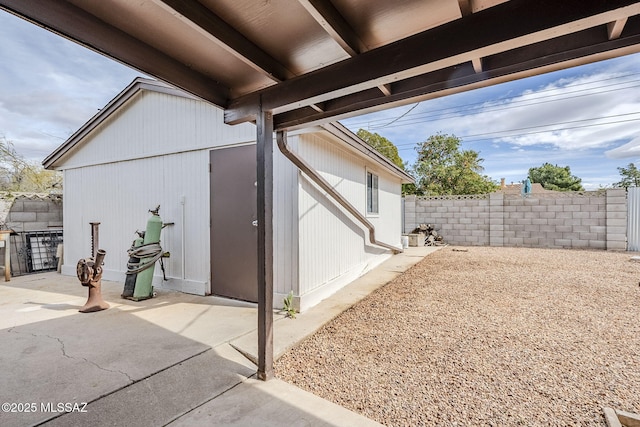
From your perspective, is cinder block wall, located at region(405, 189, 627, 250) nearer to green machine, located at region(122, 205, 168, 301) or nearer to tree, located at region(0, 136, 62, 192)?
green machine, located at region(122, 205, 168, 301)

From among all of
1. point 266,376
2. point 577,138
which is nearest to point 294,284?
point 266,376

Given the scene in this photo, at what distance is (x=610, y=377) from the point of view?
218 centimetres

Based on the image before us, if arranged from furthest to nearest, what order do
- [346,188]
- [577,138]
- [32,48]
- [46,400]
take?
[577,138]
[32,48]
[346,188]
[46,400]

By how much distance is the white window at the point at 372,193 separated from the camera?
22.3ft

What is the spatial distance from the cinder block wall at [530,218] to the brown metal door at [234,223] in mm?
8385

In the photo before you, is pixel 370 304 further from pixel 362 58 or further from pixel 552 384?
pixel 362 58

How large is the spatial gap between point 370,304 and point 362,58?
3.25 m

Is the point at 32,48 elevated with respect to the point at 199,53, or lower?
elevated

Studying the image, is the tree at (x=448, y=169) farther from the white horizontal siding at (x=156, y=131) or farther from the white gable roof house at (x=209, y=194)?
the white horizontal siding at (x=156, y=131)

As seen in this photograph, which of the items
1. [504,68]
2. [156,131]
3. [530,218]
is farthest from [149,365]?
[530,218]

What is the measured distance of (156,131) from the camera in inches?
201

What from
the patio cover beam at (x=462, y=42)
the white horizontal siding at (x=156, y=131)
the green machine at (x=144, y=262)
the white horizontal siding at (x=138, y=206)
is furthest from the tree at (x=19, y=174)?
the patio cover beam at (x=462, y=42)

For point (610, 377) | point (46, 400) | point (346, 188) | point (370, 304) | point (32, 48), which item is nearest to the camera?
point (46, 400)

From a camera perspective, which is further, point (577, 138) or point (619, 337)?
point (577, 138)
